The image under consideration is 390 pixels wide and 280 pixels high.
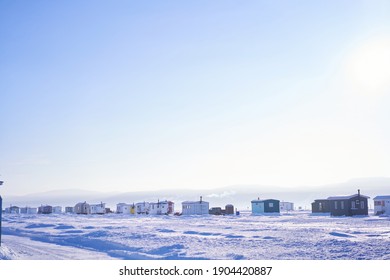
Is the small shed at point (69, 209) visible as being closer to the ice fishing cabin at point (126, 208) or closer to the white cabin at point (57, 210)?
the white cabin at point (57, 210)

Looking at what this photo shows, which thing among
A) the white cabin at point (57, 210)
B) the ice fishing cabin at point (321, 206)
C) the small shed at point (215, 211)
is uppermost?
the ice fishing cabin at point (321, 206)

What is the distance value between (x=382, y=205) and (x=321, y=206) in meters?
9.11

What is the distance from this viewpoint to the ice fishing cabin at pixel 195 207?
59781mm

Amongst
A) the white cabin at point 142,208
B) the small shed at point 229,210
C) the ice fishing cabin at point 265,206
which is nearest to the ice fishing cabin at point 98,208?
the white cabin at point 142,208

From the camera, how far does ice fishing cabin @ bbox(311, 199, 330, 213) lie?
5410 cm

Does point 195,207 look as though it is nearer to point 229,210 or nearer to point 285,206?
point 229,210

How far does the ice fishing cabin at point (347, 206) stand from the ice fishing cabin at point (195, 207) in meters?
20.2

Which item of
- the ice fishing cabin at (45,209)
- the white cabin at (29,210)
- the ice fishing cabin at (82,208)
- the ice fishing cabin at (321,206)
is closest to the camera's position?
the ice fishing cabin at (321,206)

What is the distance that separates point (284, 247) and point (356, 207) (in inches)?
1402

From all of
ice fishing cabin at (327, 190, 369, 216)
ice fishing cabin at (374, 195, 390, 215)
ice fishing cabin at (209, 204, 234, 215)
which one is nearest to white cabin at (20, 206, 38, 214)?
ice fishing cabin at (209, 204, 234, 215)

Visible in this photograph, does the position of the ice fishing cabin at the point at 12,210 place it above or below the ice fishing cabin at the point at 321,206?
below
